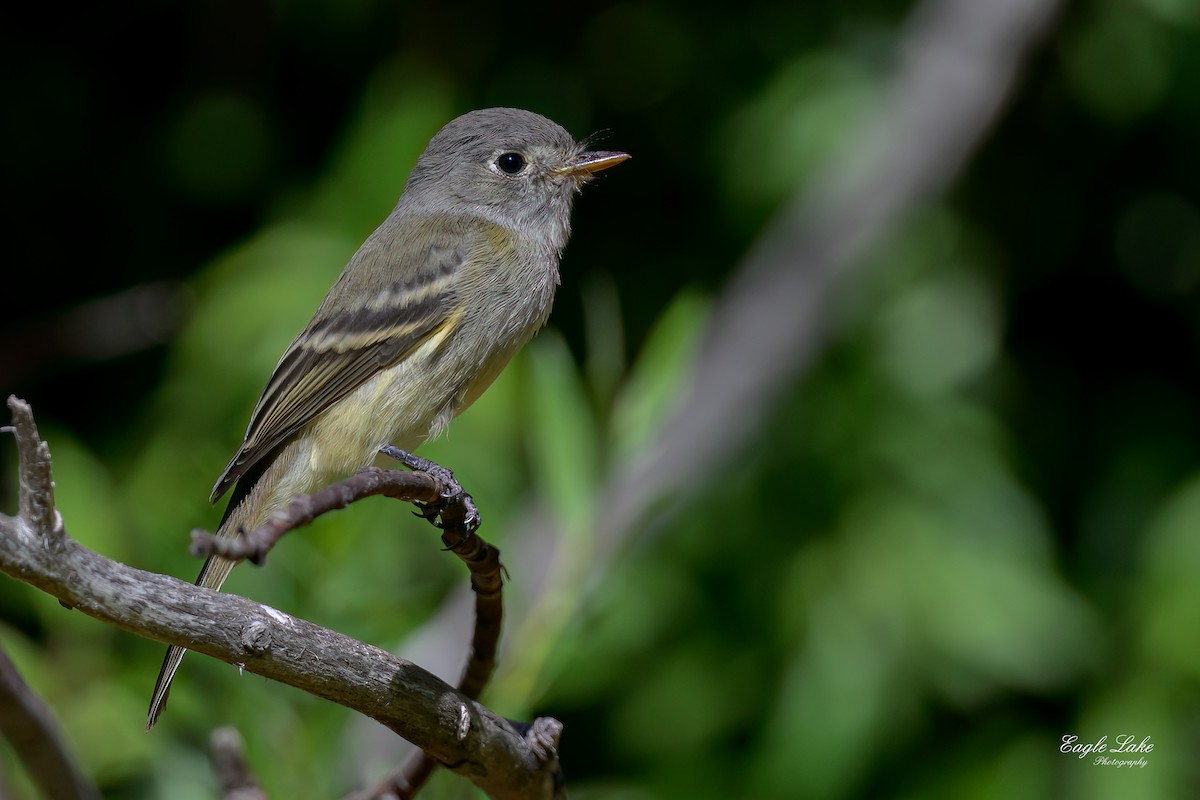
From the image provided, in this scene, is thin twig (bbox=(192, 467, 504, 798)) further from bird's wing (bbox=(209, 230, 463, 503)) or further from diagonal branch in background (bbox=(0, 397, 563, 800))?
bird's wing (bbox=(209, 230, 463, 503))

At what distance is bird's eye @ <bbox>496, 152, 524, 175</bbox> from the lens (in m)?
3.46

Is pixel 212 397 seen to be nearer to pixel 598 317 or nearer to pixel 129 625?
pixel 598 317

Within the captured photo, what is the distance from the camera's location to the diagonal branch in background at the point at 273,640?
142cm

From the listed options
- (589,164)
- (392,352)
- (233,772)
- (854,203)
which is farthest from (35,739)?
(854,203)

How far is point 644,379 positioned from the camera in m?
3.29

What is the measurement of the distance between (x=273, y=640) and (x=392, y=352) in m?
1.34

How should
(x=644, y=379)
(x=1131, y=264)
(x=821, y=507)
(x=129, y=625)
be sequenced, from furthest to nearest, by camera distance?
1. (x=1131, y=264)
2. (x=821, y=507)
3. (x=644, y=379)
4. (x=129, y=625)

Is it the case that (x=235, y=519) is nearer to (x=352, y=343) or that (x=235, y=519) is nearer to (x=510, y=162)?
(x=352, y=343)

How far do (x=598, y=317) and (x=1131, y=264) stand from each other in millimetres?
2380

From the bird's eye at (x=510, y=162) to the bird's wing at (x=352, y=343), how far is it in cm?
51

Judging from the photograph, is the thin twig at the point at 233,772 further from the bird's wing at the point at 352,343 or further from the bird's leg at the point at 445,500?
the bird's wing at the point at 352,343

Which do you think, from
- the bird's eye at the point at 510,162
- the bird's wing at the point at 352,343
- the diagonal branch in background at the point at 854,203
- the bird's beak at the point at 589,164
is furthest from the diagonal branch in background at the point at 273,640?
the diagonal branch in background at the point at 854,203

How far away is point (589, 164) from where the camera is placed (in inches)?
129

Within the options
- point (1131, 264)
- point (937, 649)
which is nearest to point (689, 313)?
point (937, 649)
